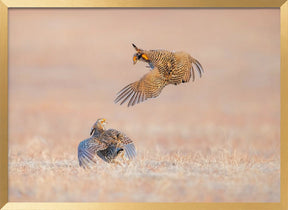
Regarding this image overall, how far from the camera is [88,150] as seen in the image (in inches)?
222

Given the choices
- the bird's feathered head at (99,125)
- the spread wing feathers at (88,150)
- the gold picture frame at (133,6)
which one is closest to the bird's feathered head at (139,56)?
the gold picture frame at (133,6)

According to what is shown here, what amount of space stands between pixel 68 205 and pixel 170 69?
72.0 inches

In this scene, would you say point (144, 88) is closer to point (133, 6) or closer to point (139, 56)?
point (139, 56)

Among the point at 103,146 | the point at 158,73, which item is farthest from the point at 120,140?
the point at 158,73

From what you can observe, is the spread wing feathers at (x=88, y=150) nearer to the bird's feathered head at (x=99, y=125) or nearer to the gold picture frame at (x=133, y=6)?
the bird's feathered head at (x=99, y=125)

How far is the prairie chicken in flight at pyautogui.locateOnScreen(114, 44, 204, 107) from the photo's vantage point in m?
5.67

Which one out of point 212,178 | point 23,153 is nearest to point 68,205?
point 23,153

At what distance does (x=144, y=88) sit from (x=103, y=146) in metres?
0.74

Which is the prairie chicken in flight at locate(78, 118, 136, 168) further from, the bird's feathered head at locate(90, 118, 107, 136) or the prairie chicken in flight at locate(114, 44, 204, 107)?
the prairie chicken in flight at locate(114, 44, 204, 107)

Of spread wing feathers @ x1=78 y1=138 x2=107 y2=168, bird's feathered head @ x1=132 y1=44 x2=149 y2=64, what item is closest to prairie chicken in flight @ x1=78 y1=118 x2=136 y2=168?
spread wing feathers @ x1=78 y1=138 x2=107 y2=168

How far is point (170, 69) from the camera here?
6.02 metres

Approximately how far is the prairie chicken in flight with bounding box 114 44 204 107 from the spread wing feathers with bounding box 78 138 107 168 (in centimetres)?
52

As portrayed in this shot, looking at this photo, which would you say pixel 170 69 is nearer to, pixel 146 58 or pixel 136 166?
pixel 146 58

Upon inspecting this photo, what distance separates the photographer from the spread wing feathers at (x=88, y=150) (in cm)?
558
